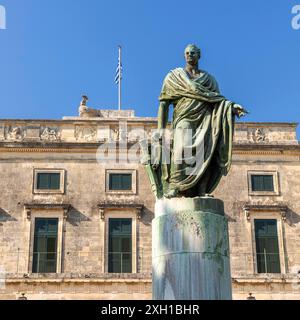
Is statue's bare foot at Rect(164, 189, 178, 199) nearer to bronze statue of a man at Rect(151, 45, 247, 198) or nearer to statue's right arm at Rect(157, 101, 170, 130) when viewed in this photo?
bronze statue of a man at Rect(151, 45, 247, 198)

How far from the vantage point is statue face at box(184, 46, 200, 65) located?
7.68 m

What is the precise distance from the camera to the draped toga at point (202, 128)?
7.21 metres

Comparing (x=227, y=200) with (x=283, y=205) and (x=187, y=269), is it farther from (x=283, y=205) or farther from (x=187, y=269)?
(x=187, y=269)

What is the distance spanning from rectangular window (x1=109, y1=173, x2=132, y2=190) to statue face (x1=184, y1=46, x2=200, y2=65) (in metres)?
17.9

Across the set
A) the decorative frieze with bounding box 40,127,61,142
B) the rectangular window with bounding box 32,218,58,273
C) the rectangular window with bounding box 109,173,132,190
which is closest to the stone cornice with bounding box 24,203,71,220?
the rectangular window with bounding box 32,218,58,273

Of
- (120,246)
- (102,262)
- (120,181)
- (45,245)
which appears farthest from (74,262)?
(120,181)

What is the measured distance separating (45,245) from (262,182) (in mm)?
9140

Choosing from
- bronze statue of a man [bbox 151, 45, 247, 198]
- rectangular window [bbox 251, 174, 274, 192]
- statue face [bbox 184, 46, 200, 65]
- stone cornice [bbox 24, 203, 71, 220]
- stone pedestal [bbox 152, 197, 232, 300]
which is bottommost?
stone pedestal [bbox 152, 197, 232, 300]

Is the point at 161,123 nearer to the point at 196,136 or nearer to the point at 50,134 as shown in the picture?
the point at 196,136

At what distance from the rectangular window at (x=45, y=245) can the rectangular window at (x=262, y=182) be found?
8.19m

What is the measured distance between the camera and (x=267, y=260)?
24.6m

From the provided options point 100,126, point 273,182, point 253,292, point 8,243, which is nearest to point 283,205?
point 273,182

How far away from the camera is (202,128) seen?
24.2 feet
